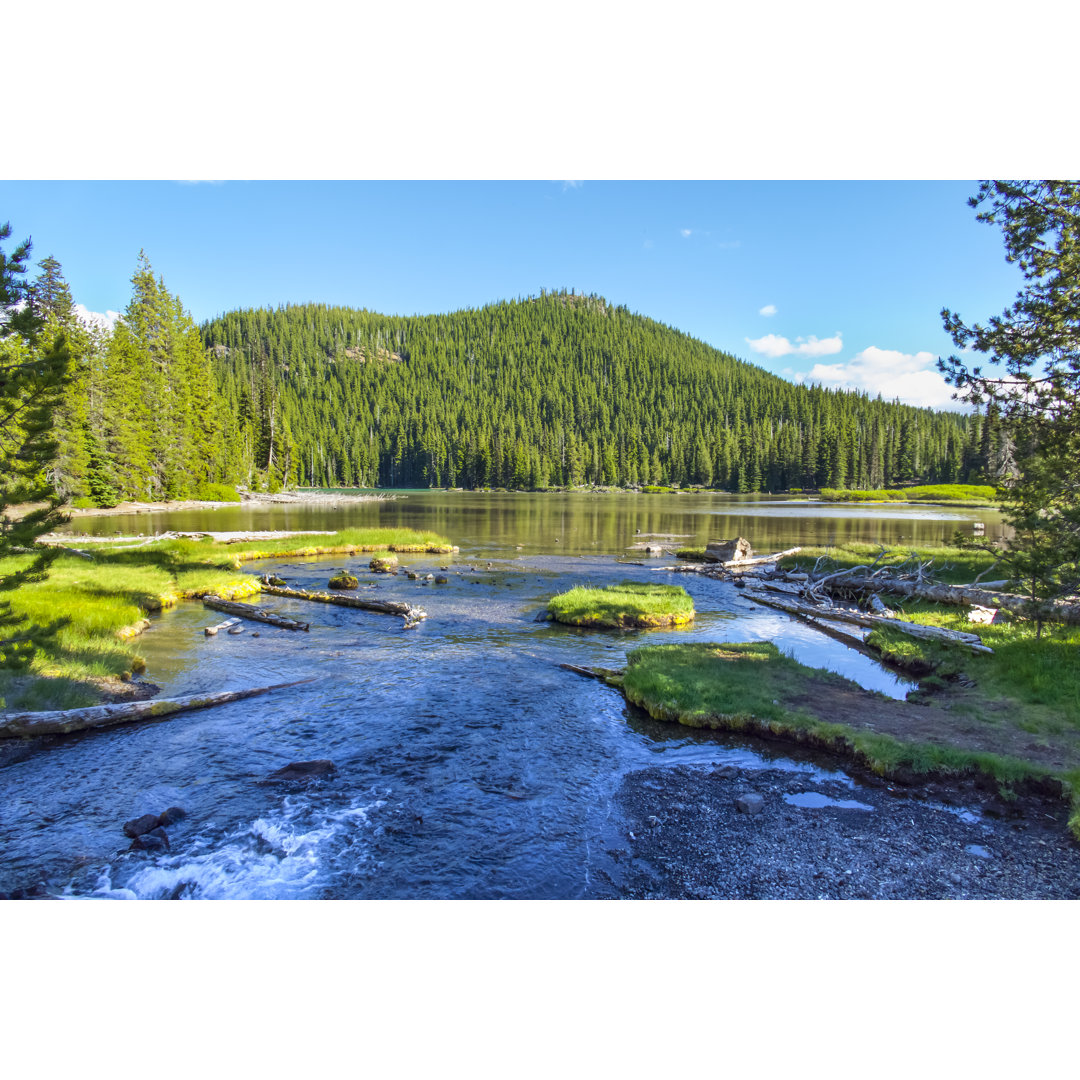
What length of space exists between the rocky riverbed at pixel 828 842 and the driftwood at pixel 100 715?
9.51 metres

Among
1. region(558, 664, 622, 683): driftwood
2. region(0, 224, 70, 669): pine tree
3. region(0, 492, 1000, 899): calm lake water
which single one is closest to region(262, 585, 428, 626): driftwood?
region(0, 492, 1000, 899): calm lake water

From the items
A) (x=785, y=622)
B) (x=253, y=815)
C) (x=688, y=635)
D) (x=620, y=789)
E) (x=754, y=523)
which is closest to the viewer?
(x=253, y=815)

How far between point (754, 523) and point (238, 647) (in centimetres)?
5858

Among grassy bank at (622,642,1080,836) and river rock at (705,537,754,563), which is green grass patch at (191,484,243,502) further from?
grassy bank at (622,642,1080,836)

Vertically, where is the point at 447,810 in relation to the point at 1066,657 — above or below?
below

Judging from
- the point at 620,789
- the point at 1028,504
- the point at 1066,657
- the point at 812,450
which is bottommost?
the point at 620,789

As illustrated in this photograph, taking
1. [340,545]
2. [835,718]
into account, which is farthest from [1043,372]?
[340,545]

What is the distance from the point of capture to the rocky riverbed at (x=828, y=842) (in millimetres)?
7477

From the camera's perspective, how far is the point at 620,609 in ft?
74.9

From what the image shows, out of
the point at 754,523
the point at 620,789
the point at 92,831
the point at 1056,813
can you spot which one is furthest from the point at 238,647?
the point at 754,523

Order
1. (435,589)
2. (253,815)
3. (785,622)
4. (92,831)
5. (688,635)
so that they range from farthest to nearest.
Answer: (435,589)
(785,622)
(688,635)
(253,815)
(92,831)

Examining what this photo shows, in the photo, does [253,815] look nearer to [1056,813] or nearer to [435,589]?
[1056,813]

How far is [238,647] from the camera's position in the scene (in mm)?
18031

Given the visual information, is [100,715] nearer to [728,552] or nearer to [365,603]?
[365,603]
